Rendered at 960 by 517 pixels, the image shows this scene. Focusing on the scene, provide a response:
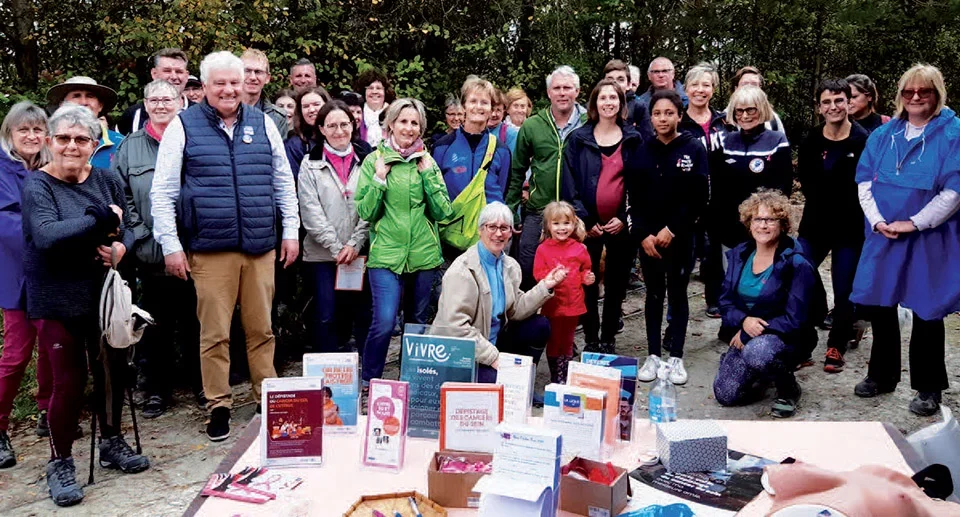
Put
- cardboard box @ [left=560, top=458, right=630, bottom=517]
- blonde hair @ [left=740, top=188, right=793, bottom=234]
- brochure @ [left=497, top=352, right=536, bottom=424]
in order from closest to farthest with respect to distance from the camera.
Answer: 1. cardboard box @ [left=560, top=458, right=630, bottom=517]
2. brochure @ [left=497, top=352, right=536, bottom=424]
3. blonde hair @ [left=740, top=188, right=793, bottom=234]

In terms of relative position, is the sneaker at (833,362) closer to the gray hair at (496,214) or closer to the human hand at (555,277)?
the human hand at (555,277)

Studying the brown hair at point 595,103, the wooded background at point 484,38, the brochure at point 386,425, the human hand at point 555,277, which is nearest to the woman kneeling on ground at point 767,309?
the brown hair at point 595,103

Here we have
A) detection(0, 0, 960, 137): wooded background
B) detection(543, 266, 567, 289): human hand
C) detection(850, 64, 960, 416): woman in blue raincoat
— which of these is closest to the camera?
detection(850, 64, 960, 416): woman in blue raincoat

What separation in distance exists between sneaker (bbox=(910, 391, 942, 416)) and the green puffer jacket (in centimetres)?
268

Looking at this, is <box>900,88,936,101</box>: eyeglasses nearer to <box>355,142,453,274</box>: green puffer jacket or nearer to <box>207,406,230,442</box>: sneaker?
<box>355,142,453,274</box>: green puffer jacket

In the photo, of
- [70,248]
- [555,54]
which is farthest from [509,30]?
[70,248]

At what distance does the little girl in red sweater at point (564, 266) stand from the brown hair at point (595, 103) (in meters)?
0.65

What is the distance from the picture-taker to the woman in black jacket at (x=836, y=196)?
491 cm

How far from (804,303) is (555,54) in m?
Result: 6.28

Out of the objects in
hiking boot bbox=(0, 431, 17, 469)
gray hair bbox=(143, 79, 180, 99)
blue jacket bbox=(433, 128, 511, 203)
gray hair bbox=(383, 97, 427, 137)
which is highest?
gray hair bbox=(143, 79, 180, 99)

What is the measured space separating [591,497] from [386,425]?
695 mm

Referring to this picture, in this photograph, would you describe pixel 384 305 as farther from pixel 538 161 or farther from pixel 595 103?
pixel 595 103

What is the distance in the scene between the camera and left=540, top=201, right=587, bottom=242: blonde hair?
15.0 feet

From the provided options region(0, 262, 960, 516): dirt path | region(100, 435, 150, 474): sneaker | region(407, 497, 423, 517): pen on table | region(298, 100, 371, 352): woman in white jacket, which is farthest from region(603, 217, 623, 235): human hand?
region(407, 497, 423, 517): pen on table
